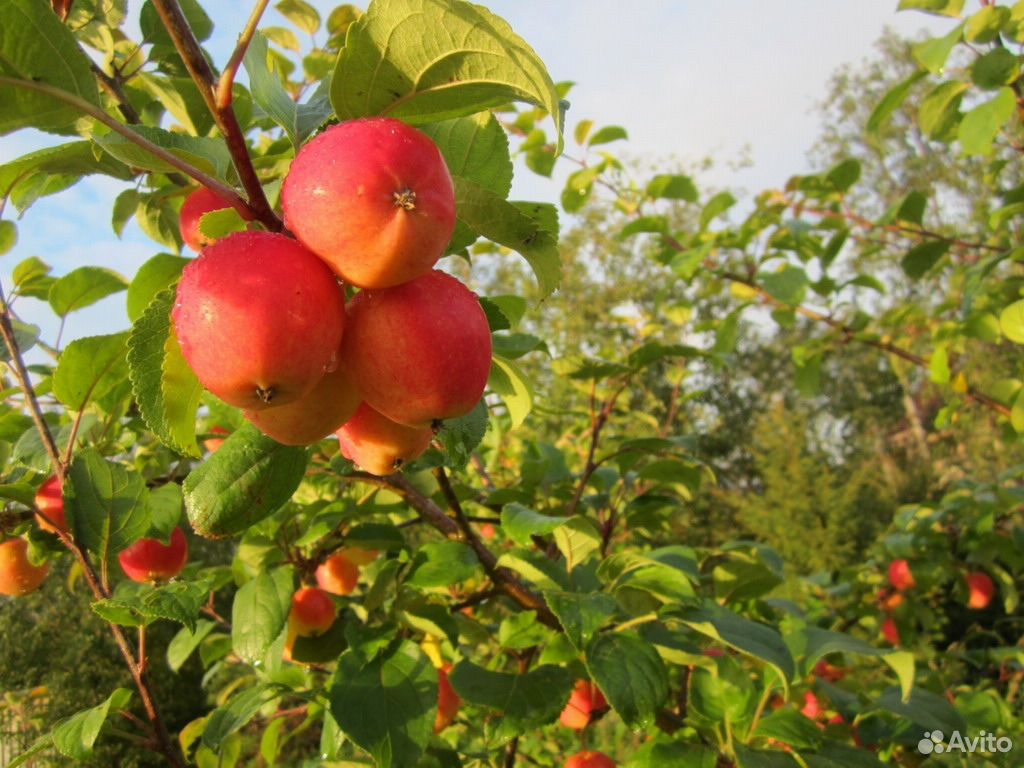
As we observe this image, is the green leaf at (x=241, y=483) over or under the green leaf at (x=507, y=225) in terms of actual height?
under

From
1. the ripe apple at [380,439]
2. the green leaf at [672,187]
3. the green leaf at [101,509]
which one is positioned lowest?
the green leaf at [101,509]

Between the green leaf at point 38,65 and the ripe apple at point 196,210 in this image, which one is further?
the ripe apple at point 196,210

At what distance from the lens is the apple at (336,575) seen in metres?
1.51

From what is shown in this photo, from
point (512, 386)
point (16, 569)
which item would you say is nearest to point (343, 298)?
point (512, 386)

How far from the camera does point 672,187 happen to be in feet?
6.89

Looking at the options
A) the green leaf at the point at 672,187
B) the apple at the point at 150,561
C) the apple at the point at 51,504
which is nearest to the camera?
the apple at the point at 51,504

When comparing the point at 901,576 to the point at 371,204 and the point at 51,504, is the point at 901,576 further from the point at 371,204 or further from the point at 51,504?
the point at 371,204

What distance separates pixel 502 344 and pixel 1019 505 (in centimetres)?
166

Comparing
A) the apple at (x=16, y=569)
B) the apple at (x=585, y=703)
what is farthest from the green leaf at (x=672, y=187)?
the apple at (x=16, y=569)

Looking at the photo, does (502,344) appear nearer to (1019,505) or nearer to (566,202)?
(566,202)

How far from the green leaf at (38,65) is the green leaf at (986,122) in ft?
5.52

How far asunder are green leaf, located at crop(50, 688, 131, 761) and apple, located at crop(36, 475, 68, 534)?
222 mm

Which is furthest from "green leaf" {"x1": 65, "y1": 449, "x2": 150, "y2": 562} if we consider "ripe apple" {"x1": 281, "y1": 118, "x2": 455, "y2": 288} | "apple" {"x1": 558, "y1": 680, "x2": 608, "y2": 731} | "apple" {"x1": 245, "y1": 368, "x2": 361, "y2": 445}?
"apple" {"x1": 558, "y1": 680, "x2": 608, "y2": 731}

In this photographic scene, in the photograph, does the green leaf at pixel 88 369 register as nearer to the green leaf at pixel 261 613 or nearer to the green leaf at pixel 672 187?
the green leaf at pixel 261 613
